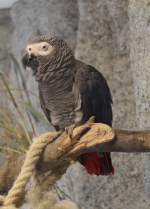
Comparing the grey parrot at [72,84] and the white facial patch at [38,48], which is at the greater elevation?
the white facial patch at [38,48]

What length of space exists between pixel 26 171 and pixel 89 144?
125 mm

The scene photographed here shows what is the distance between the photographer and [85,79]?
2.99 feet

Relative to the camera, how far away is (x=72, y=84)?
95cm

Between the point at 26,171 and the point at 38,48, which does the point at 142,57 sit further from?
the point at 26,171

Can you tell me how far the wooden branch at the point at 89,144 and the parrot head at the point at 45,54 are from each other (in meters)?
0.19

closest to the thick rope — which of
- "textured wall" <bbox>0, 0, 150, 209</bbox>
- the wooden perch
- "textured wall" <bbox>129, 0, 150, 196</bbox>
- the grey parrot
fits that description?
the wooden perch

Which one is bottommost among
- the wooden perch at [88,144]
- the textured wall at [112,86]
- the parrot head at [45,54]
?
the textured wall at [112,86]

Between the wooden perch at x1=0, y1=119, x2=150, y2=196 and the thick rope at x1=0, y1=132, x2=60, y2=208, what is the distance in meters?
0.01

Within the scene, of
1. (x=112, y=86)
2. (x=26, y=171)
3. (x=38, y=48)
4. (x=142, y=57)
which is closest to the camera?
(x=26, y=171)

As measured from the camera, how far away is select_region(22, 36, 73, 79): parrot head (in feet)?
2.96

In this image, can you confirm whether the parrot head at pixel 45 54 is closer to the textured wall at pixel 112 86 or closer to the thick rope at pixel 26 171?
the thick rope at pixel 26 171

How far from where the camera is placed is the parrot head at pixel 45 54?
0.90 metres

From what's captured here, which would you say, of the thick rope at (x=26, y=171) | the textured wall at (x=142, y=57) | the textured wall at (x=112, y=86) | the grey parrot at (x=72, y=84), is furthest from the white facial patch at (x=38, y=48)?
the textured wall at (x=112, y=86)

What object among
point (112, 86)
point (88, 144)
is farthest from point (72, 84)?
point (112, 86)
